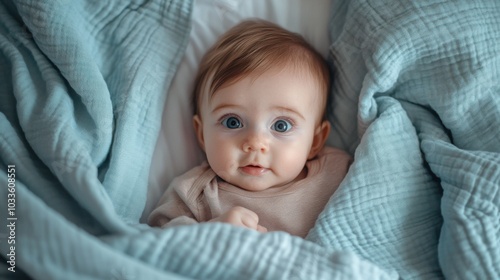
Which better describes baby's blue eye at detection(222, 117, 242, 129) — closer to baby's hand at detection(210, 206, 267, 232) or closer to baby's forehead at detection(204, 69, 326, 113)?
baby's forehead at detection(204, 69, 326, 113)

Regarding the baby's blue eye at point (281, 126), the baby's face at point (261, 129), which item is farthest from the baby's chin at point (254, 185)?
the baby's blue eye at point (281, 126)

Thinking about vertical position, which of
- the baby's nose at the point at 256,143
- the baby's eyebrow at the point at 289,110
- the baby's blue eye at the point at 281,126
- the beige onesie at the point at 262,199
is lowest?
the beige onesie at the point at 262,199

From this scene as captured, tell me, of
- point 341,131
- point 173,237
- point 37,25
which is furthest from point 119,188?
point 341,131

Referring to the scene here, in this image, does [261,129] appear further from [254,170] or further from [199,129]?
[199,129]

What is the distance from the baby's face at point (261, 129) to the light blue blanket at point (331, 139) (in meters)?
0.13

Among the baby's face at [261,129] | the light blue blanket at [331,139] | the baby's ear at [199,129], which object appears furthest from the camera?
the baby's ear at [199,129]

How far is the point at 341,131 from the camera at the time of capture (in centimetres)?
126

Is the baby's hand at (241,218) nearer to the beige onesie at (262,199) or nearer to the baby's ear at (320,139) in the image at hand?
the beige onesie at (262,199)

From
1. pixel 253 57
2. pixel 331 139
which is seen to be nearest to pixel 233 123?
pixel 253 57

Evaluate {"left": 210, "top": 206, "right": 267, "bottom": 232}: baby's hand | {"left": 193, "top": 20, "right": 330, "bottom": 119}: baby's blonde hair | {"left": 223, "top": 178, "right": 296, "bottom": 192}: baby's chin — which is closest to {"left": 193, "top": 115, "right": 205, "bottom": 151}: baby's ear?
{"left": 193, "top": 20, "right": 330, "bottom": 119}: baby's blonde hair

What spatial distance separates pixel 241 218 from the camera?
1.02m

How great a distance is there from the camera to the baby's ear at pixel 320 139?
1.24 metres

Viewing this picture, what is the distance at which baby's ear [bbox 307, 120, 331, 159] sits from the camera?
48.8 inches

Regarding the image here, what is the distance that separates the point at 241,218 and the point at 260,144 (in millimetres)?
161
